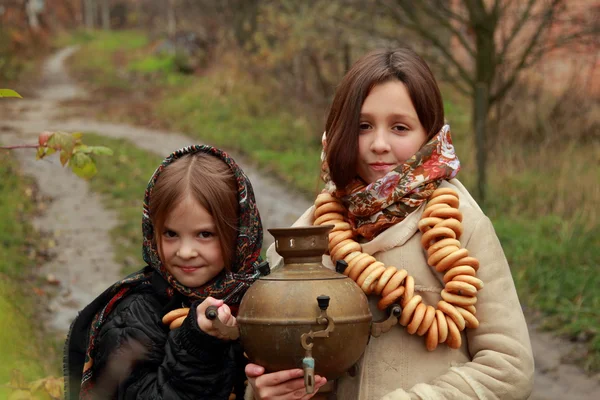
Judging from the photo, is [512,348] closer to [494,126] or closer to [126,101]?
[494,126]

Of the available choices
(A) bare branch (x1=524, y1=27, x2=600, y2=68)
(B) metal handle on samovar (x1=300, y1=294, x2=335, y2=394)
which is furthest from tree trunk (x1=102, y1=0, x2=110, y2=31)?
(B) metal handle on samovar (x1=300, y1=294, x2=335, y2=394)

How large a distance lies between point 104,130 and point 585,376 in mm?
10188

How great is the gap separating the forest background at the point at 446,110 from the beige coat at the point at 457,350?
0.99 m

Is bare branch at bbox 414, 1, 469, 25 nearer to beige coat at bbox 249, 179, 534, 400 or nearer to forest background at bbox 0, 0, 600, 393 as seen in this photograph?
forest background at bbox 0, 0, 600, 393

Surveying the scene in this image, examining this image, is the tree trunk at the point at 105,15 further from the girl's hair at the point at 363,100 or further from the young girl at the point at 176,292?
the girl's hair at the point at 363,100

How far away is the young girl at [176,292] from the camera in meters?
2.60

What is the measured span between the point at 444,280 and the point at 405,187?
0.28m

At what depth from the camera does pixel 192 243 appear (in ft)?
9.08

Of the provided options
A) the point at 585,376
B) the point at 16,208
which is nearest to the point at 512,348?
the point at 585,376

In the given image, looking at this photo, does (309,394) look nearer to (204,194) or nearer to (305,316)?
(305,316)

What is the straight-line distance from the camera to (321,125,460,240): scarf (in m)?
2.46

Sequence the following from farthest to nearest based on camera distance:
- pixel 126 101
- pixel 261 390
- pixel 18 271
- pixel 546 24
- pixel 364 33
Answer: pixel 126 101, pixel 364 33, pixel 546 24, pixel 18 271, pixel 261 390

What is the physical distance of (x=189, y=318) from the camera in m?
2.51

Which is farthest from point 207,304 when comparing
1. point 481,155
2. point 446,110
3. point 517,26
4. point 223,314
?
point 446,110
